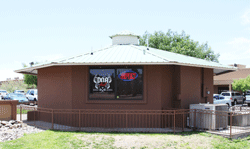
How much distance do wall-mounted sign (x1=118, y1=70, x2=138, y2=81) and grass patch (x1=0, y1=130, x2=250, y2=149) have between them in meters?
2.85

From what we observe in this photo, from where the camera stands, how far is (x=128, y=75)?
1220 cm

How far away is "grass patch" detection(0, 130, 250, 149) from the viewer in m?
8.84

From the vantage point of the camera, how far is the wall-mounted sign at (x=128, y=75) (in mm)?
12180

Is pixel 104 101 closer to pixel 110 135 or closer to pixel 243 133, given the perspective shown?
pixel 110 135

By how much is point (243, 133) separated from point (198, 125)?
1875 millimetres

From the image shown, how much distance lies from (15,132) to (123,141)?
4.77 m

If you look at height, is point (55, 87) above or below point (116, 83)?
below

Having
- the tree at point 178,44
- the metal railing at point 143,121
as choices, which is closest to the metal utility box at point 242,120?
the metal railing at point 143,121

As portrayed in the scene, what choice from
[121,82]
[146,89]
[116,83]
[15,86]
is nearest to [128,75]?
[121,82]

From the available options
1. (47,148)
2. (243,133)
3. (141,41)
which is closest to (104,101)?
(47,148)

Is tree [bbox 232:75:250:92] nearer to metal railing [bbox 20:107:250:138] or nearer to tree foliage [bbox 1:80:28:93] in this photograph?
metal railing [bbox 20:107:250:138]

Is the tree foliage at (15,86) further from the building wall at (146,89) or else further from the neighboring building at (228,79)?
the building wall at (146,89)

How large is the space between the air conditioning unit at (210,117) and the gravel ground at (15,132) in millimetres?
7087

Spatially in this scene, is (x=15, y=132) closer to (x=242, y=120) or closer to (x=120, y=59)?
(x=120, y=59)
